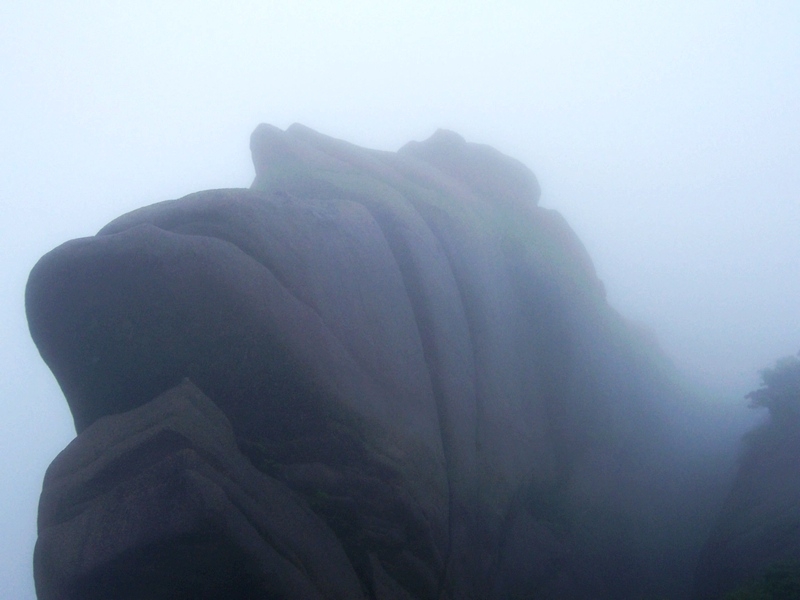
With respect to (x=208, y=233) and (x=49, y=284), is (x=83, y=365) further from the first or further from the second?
(x=208, y=233)

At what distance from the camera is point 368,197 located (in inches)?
712

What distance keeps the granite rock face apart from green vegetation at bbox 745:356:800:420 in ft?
26.0

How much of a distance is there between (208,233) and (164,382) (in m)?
3.29

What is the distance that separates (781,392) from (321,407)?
2128 centimetres

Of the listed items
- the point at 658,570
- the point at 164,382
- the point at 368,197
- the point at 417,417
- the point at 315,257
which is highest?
the point at 368,197

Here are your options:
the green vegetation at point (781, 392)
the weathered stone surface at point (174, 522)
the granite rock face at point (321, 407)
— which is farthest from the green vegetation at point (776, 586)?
the green vegetation at point (781, 392)

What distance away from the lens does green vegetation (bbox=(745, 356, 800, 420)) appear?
907 inches

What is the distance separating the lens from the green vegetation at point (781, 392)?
75.6 feet

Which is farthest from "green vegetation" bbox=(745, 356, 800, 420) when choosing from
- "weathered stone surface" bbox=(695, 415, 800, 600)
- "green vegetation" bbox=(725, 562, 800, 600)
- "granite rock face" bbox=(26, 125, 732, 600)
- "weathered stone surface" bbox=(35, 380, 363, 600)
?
"weathered stone surface" bbox=(35, 380, 363, 600)

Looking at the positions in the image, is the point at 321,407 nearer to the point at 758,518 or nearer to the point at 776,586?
the point at 776,586

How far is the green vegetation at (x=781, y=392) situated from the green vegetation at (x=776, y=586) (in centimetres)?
1276

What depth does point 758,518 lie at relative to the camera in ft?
58.1

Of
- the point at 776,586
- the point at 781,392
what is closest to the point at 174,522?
the point at 776,586

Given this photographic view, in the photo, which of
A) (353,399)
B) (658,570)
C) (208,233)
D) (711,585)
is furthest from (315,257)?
(658,570)
